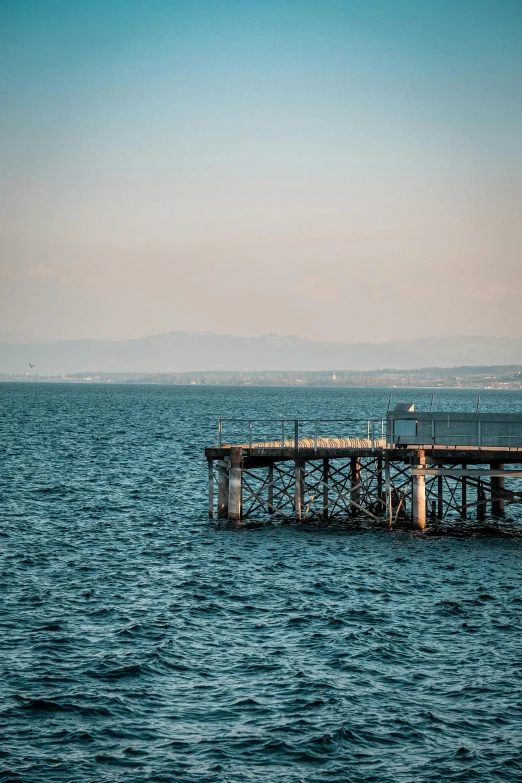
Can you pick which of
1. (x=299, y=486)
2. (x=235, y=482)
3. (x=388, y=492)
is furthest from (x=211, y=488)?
(x=388, y=492)

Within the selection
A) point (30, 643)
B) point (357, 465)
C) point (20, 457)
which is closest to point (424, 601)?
point (30, 643)

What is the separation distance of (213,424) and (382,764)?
115841mm

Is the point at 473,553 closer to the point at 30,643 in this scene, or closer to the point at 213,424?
the point at 30,643

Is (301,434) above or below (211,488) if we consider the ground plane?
below

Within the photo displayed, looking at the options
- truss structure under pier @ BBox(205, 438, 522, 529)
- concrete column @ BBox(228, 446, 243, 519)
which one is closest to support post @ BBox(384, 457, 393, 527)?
truss structure under pier @ BBox(205, 438, 522, 529)

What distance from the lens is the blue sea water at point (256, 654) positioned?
19.4 m

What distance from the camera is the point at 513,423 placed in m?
42.8

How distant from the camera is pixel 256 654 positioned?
25391mm

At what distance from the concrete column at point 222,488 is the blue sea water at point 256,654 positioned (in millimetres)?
1635

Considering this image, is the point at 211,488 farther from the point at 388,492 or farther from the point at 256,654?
the point at 256,654

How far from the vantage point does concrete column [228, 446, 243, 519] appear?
4353 centimetres

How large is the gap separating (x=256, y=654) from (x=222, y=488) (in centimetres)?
2040

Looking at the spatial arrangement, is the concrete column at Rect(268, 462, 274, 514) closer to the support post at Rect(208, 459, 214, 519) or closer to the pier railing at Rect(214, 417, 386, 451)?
the pier railing at Rect(214, 417, 386, 451)

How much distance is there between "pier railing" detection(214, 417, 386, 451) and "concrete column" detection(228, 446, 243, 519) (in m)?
0.77
